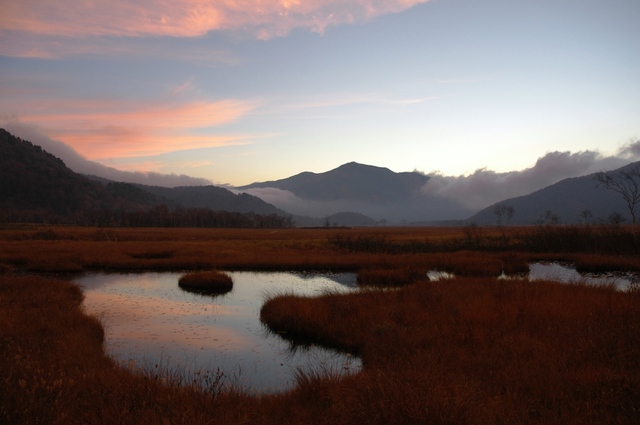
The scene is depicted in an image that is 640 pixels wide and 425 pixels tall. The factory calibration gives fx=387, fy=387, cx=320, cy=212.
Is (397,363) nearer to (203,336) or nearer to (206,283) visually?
(203,336)

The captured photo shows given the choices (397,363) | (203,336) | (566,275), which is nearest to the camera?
(397,363)


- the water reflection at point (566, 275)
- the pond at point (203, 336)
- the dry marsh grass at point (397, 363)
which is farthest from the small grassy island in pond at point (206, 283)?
the water reflection at point (566, 275)

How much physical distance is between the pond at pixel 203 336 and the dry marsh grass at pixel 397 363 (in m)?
0.92

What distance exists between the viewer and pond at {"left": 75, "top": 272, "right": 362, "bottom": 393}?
1275 cm

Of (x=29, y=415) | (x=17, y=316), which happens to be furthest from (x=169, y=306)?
(x=29, y=415)

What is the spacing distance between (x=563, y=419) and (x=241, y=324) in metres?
15.3

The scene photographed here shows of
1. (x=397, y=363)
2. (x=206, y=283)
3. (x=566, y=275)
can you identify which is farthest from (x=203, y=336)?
(x=566, y=275)

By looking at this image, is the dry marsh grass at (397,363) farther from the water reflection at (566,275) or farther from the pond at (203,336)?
the water reflection at (566,275)

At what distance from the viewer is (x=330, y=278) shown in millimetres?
36781

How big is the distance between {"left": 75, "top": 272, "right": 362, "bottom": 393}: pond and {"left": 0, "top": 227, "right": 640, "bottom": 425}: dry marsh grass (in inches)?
36.1

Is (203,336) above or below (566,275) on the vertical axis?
below

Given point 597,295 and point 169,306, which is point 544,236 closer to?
point 597,295

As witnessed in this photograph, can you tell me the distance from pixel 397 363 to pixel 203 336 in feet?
31.5

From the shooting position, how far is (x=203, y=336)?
1700 centimetres
